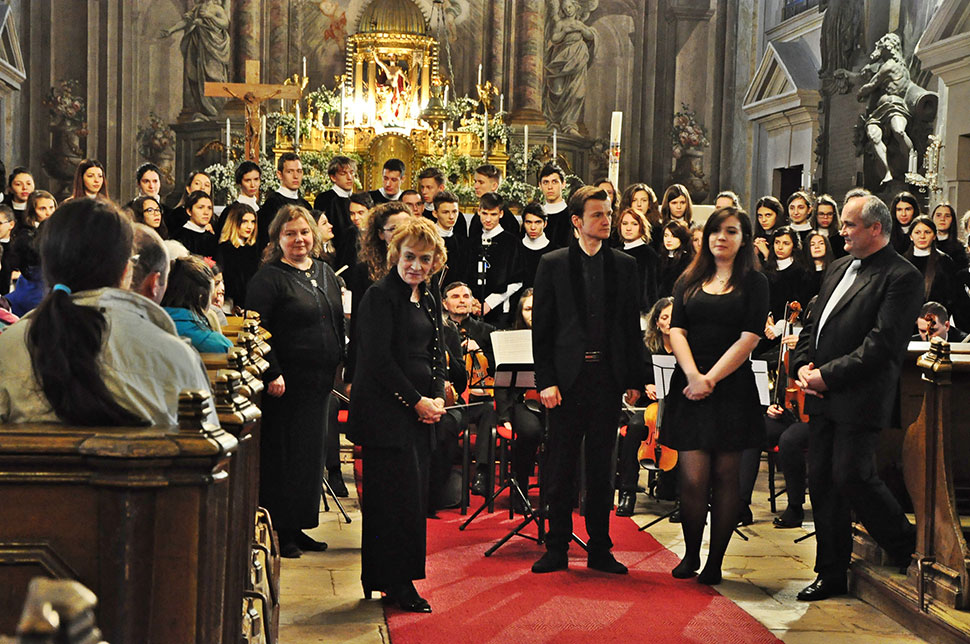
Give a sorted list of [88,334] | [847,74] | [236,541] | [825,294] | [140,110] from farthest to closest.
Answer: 1. [140,110]
2. [847,74]
3. [825,294]
4. [236,541]
5. [88,334]

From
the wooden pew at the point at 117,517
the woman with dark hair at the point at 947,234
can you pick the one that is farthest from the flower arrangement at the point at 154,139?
the wooden pew at the point at 117,517

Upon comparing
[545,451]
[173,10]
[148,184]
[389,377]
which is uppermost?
[173,10]

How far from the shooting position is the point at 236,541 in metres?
3.07

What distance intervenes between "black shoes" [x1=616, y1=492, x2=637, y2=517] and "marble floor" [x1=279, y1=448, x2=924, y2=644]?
29 centimetres

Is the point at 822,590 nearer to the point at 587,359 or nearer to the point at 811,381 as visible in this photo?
the point at 811,381

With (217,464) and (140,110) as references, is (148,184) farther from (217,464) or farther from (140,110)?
(140,110)

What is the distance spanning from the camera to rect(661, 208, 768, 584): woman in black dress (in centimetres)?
518

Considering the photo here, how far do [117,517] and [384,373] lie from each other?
2.49 metres

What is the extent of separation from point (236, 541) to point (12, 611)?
955 millimetres

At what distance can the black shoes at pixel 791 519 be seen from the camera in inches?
255

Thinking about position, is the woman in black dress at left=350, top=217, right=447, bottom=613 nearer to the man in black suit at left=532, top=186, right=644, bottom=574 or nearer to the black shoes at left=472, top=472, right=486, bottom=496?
the man in black suit at left=532, top=186, right=644, bottom=574

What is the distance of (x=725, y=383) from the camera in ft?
17.0

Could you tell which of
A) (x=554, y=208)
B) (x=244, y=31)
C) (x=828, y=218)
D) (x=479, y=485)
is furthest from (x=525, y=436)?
(x=244, y=31)

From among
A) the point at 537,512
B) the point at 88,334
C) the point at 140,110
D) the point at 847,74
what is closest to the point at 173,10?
the point at 140,110
